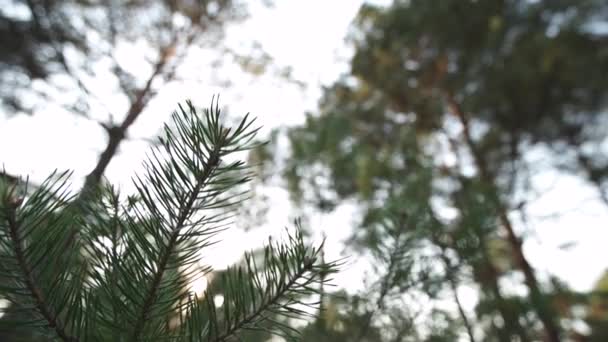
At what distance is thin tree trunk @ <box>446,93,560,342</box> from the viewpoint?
2753 mm

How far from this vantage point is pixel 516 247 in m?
5.48

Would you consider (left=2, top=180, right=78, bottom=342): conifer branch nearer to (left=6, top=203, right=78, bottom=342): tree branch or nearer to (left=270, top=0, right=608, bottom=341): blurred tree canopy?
(left=6, top=203, right=78, bottom=342): tree branch

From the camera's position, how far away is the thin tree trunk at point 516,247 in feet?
9.03

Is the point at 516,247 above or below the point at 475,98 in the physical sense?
below

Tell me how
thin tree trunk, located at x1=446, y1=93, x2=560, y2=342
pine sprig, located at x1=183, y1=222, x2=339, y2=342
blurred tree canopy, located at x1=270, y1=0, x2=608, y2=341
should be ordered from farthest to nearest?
1. blurred tree canopy, located at x1=270, y1=0, x2=608, y2=341
2. thin tree trunk, located at x1=446, y1=93, x2=560, y2=342
3. pine sprig, located at x1=183, y1=222, x2=339, y2=342

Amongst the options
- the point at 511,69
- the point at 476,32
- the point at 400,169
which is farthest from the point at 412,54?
the point at 400,169

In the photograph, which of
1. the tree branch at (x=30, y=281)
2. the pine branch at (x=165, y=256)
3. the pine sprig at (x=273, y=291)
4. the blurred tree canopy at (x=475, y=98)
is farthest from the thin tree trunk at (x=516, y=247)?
the tree branch at (x=30, y=281)

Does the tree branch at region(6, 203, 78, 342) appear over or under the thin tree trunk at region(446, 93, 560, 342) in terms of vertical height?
under

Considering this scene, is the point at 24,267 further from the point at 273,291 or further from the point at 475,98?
the point at 475,98

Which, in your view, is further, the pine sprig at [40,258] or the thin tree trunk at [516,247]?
the thin tree trunk at [516,247]

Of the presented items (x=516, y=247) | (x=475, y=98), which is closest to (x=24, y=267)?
(x=516, y=247)

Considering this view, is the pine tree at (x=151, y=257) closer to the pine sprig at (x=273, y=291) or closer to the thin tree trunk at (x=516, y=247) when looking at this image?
the pine sprig at (x=273, y=291)

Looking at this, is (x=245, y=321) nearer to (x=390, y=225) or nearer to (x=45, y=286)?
(x=45, y=286)

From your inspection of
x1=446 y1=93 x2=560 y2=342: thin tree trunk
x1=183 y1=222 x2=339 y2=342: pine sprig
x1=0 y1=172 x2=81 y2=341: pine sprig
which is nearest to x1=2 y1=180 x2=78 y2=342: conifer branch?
x1=0 y1=172 x2=81 y2=341: pine sprig
